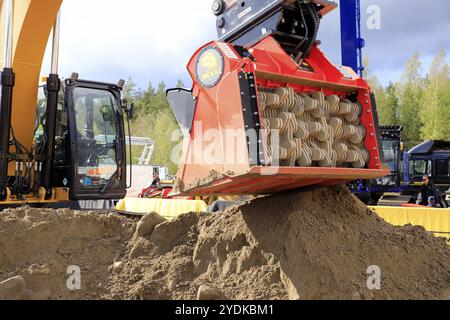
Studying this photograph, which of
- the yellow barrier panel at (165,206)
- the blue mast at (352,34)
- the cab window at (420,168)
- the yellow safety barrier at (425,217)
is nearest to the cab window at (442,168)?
the cab window at (420,168)

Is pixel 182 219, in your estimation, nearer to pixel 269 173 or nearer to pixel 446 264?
pixel 269 173

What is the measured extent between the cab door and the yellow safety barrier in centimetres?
401

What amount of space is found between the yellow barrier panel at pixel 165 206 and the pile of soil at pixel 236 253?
179 inches

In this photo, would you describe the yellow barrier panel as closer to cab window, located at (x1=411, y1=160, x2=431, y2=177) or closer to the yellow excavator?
the yellow excavator

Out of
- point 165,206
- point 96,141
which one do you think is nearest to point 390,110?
point 165,206

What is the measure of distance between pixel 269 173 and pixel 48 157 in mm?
3103

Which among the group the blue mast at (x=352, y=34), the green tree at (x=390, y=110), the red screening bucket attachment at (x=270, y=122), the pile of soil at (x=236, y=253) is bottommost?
the pile of soil at (x=236, y=253)

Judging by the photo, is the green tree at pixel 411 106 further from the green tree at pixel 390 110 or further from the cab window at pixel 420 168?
the cab window at pixel 420 168

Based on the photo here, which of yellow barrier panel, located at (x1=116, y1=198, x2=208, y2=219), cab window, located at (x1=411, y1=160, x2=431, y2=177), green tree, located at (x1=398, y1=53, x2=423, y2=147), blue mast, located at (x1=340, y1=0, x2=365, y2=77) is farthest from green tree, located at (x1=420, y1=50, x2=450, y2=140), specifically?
yellow barrier panel, located at (x1=116, y1=198, x2=208, y2=219)

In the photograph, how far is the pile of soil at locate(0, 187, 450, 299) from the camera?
10.2ft

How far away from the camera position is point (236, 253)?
136 inches

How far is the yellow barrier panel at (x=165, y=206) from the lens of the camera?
28.5 ft

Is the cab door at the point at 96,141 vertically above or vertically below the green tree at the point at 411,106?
below

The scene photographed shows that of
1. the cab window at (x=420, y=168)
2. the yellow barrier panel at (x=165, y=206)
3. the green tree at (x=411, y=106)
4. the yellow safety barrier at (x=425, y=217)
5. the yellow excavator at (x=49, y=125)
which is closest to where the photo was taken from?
the yellow excavator at (x=49, y=125)
